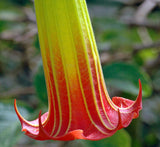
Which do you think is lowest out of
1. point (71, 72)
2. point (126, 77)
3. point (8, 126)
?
point (8, 126)

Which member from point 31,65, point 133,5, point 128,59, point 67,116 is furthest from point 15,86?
point 67,116

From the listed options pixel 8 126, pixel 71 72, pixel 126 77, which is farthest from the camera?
pixel 126 77

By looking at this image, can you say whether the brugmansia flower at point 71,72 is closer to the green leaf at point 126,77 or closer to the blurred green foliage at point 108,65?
the blurred green foliage at point 108,65

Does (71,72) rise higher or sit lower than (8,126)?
higher

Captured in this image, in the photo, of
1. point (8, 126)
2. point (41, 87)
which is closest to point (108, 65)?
point (41, 87)

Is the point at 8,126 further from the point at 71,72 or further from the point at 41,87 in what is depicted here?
the point at 71,72

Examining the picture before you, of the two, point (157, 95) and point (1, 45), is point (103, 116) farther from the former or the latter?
point (1, 45)

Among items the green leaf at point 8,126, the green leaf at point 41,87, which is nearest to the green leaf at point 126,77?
the green leaf at point 41,87
